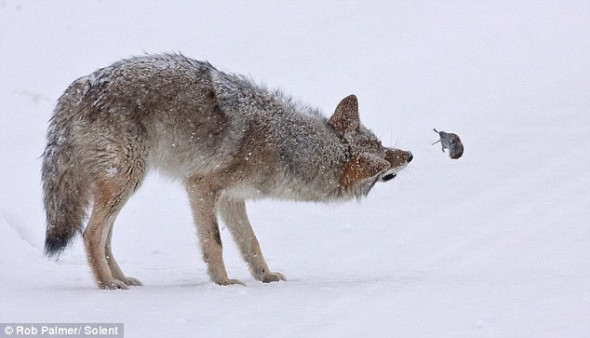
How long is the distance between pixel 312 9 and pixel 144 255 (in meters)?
11.5

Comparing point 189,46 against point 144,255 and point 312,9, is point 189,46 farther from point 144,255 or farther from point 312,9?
point 144,255

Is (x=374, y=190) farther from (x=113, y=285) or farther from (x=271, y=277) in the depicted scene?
(x=113, y=285)

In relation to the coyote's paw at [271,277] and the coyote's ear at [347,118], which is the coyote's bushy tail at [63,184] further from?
the coyote's ear at [347,118]

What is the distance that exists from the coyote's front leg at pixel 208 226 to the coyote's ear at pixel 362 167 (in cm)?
122

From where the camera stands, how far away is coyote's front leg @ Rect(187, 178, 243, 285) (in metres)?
6.55

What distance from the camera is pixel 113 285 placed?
6.18 m

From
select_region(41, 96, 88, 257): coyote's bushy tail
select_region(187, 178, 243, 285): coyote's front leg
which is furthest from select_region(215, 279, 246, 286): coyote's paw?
select_region(41, 96, 88, 257): coyote's bushy tail

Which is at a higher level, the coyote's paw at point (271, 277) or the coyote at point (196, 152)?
the coyote at point (196, 152)

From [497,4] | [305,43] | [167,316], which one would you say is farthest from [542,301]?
[497,4]

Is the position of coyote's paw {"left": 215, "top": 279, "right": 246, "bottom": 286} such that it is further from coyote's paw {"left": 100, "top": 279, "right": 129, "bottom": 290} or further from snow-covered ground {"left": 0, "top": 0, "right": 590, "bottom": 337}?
coyote's paw {"left": 100, "top": 279, "right": 129, "bottom": 290}

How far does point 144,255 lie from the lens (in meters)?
8.09

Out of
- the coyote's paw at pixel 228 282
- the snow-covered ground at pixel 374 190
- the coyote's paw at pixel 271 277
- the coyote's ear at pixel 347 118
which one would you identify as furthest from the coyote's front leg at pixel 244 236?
the coyote's ear at pixel 347 118

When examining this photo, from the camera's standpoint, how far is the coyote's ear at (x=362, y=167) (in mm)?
7117

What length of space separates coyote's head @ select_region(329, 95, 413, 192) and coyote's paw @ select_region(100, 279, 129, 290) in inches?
83.7
